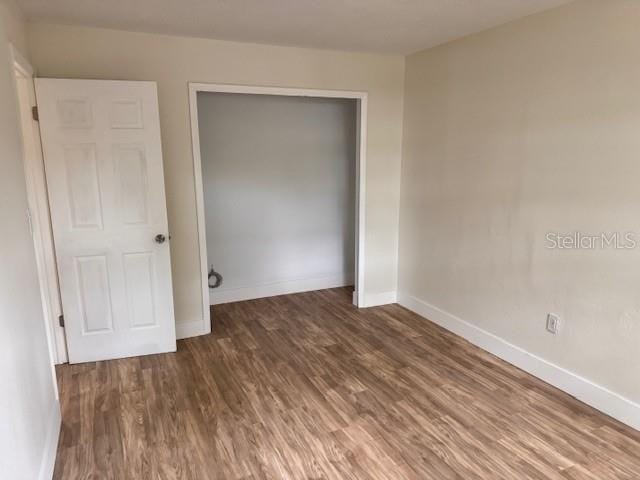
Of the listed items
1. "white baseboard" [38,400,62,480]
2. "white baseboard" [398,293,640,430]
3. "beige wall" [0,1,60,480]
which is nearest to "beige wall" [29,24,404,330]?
"beige wall" [0,1,60,480]

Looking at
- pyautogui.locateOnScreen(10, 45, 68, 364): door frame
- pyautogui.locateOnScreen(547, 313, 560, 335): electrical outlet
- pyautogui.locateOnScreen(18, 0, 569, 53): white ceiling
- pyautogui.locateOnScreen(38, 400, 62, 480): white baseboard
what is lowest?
pyautogui.locateOnScreen(38, 400, 62, 480): white baseboard

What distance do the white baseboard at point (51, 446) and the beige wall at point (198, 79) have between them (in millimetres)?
1258

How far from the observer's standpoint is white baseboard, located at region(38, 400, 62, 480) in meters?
1.87

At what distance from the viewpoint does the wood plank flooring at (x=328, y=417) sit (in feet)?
6.71

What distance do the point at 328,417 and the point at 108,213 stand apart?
1.99 meters

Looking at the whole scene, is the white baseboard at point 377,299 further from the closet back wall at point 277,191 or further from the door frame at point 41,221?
the door frame at point 41,221

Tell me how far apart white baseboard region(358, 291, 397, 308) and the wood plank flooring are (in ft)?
2.25

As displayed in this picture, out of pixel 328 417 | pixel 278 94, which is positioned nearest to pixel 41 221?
pixel 278 94

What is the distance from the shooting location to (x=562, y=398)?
259 centimetres

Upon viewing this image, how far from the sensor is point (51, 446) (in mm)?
2053

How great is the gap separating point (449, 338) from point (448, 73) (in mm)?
2111

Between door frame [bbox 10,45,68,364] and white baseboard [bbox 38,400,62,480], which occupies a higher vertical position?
door frame [bbox 10,45,68,364]

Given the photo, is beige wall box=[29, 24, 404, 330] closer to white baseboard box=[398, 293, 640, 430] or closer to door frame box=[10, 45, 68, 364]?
door frame box=[10, 45, 68, 364]

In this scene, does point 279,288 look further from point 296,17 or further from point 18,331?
point 18,331
